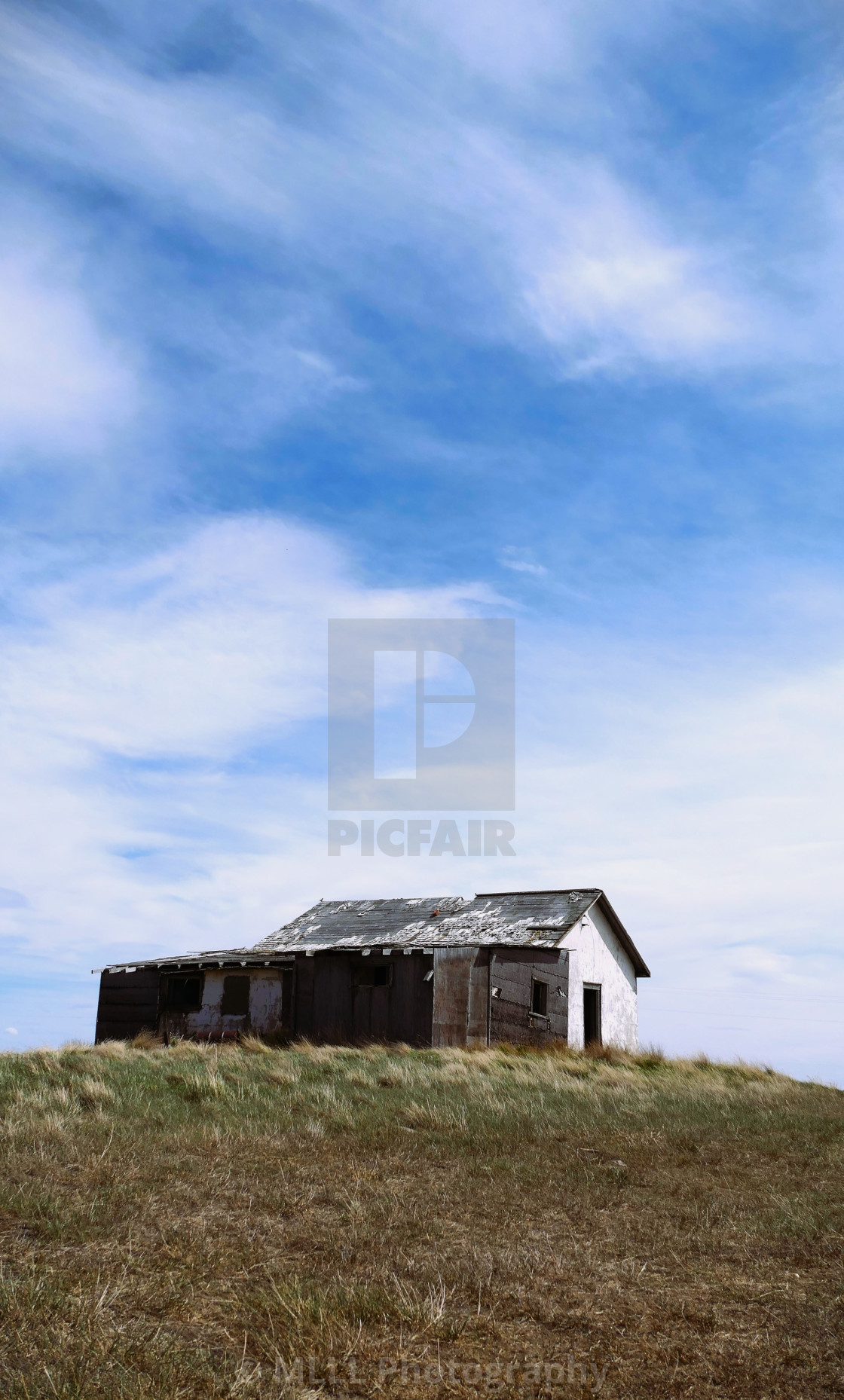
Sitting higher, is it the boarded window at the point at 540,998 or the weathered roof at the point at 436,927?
the weathered roof at the point at 436,927

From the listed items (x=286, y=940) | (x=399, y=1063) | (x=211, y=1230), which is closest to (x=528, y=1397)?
(x=211, y=1230)

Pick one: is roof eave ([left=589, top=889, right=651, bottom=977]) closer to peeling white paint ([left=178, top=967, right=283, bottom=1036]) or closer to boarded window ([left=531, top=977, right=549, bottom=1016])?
boarded window ([left=531, top=977, right=549, bottom=1016])

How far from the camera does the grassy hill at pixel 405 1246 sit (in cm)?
498

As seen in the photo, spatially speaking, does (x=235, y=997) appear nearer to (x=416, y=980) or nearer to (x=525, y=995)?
(x=416, y=980)

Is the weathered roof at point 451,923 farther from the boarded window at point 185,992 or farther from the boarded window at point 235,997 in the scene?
the boarded window at point 185,992

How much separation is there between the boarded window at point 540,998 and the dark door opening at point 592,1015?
5.35 feet

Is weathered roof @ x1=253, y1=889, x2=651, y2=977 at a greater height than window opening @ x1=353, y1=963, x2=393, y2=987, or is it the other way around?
weathered roof @ x1=253, y1=889, x2=651, y2=977

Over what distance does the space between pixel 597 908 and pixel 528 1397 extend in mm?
21870

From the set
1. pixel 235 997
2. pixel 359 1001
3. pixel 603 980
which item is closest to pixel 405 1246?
pixel 359 1001

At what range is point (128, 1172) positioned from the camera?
8250 millimetres

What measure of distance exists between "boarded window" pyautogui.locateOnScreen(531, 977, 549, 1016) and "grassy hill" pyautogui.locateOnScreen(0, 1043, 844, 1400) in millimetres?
10556

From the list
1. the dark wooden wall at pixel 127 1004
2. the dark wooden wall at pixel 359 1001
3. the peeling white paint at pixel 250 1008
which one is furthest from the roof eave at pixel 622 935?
the dark wooden wall at pixel 127 1004

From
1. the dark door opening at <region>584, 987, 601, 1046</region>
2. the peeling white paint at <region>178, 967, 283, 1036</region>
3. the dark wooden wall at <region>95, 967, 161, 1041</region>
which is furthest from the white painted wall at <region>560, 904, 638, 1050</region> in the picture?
the dark wooden wall at <region>95, 967, 161, 1041</region>

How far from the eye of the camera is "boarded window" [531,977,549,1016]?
936 inches
